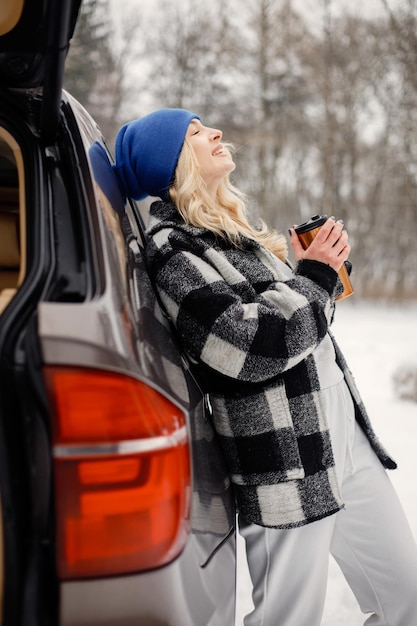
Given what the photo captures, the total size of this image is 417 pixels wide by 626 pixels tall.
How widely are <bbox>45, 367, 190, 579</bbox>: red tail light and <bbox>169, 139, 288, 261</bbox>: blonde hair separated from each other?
0.71 m

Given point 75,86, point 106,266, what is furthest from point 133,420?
point 75,86

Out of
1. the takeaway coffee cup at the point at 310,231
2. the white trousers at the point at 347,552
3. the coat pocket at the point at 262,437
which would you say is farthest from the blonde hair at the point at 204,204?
the white trousers at the point at 347,552

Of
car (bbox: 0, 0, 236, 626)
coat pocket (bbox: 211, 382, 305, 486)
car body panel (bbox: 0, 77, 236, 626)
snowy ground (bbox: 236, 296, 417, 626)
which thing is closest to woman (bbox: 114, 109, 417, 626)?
coat pocket (bbox: 211, 382, 305, 486)

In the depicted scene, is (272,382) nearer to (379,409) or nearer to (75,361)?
(75,361)

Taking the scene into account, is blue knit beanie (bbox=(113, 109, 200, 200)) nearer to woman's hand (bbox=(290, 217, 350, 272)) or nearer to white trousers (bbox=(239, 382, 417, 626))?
woman's hand (bbox=(290, 217, 350, 272))

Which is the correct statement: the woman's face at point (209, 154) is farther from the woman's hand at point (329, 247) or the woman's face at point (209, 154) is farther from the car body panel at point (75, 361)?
the car body panel at point (75, 361)

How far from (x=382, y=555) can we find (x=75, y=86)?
54.1 ft

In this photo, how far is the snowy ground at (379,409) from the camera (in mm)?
2436

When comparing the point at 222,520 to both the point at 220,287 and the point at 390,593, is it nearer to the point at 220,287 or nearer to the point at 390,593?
the point at 220,287

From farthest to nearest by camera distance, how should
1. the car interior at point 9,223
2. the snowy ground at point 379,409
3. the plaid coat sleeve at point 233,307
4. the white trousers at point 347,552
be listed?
the snowy ground at point 379,409 < the car interior at point 9,223 < the white trousers at point 347,552 < the plaid coat sleeve at point 233,307

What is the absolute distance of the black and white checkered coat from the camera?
135 cm

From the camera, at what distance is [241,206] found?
185 cm

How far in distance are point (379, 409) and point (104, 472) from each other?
4.84m

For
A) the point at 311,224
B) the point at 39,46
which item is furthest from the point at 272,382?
the point at 39,46
